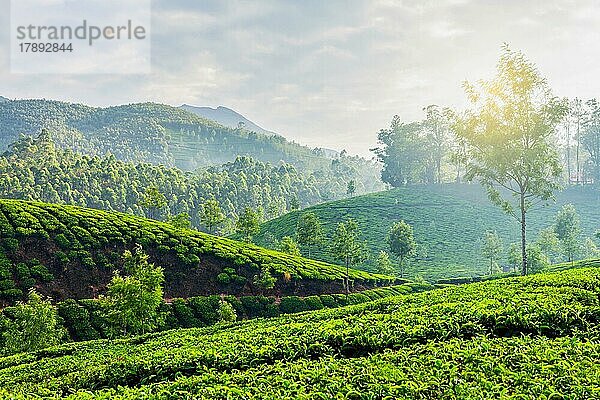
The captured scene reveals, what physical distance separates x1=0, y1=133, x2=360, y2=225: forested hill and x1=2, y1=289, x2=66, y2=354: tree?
4686 centimetres

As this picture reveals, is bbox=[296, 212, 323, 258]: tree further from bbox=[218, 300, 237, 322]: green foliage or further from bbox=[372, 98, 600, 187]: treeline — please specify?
bbox=[372, 98, 600, 187]: treeline

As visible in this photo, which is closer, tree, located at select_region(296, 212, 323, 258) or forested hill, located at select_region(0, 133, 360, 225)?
tree, located at select_region(296, 212, 323, 258)

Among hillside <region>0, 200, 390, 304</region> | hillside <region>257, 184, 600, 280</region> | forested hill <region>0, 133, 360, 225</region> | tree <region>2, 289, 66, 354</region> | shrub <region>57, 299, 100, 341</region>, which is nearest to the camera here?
tree <region>2, 289, 66, 354</region>

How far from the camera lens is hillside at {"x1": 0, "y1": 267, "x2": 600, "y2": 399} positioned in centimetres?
603

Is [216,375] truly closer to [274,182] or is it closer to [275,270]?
[275,270]

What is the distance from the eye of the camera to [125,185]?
8638 cm

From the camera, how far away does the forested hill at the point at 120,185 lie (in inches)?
3123

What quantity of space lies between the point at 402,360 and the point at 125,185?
3418 inches

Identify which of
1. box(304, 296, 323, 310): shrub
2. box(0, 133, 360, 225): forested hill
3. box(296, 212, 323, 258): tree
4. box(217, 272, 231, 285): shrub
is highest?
box(0, 133, 360, 225): forested hill

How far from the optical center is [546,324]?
8656 mm

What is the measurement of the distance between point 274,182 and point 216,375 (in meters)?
110

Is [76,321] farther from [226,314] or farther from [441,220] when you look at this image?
[441,220]

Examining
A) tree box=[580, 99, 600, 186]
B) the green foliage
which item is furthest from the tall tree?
A: the green foliage

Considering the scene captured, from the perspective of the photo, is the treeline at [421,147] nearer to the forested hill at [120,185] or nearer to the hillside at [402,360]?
the forested hill at [120,185]
